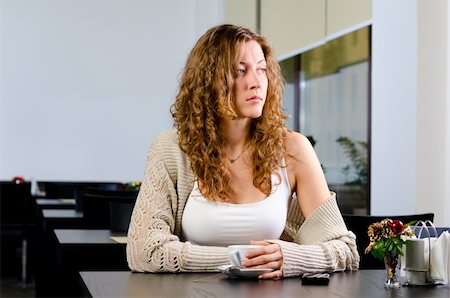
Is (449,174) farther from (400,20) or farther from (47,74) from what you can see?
(47,74)

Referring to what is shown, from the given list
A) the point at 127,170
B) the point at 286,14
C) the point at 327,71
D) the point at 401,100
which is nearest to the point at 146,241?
the point at 401,100

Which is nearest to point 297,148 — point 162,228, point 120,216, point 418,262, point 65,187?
point 162,228

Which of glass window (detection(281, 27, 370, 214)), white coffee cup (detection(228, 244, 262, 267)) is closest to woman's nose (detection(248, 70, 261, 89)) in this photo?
white coffee cup (detection(228, 244, 262, 267))

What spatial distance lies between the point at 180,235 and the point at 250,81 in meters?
0.45

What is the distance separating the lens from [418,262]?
1895 mm

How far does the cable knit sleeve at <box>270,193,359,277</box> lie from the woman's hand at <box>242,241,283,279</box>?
0.05 ft

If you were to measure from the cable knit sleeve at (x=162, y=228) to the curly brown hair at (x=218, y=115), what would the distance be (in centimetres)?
6

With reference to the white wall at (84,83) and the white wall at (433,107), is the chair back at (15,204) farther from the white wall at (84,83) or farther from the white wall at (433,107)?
the white wall at (433,107)

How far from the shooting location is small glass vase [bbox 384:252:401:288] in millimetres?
1851

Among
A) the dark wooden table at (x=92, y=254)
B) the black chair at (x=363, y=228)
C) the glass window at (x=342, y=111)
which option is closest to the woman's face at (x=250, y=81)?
the black chair at (x=363, y=228)

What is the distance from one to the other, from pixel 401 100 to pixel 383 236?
8.26 ft

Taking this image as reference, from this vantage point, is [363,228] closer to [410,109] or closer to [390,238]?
[390,238]

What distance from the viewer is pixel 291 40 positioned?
7102 mm

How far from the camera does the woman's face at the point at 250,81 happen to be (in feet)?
7.19
